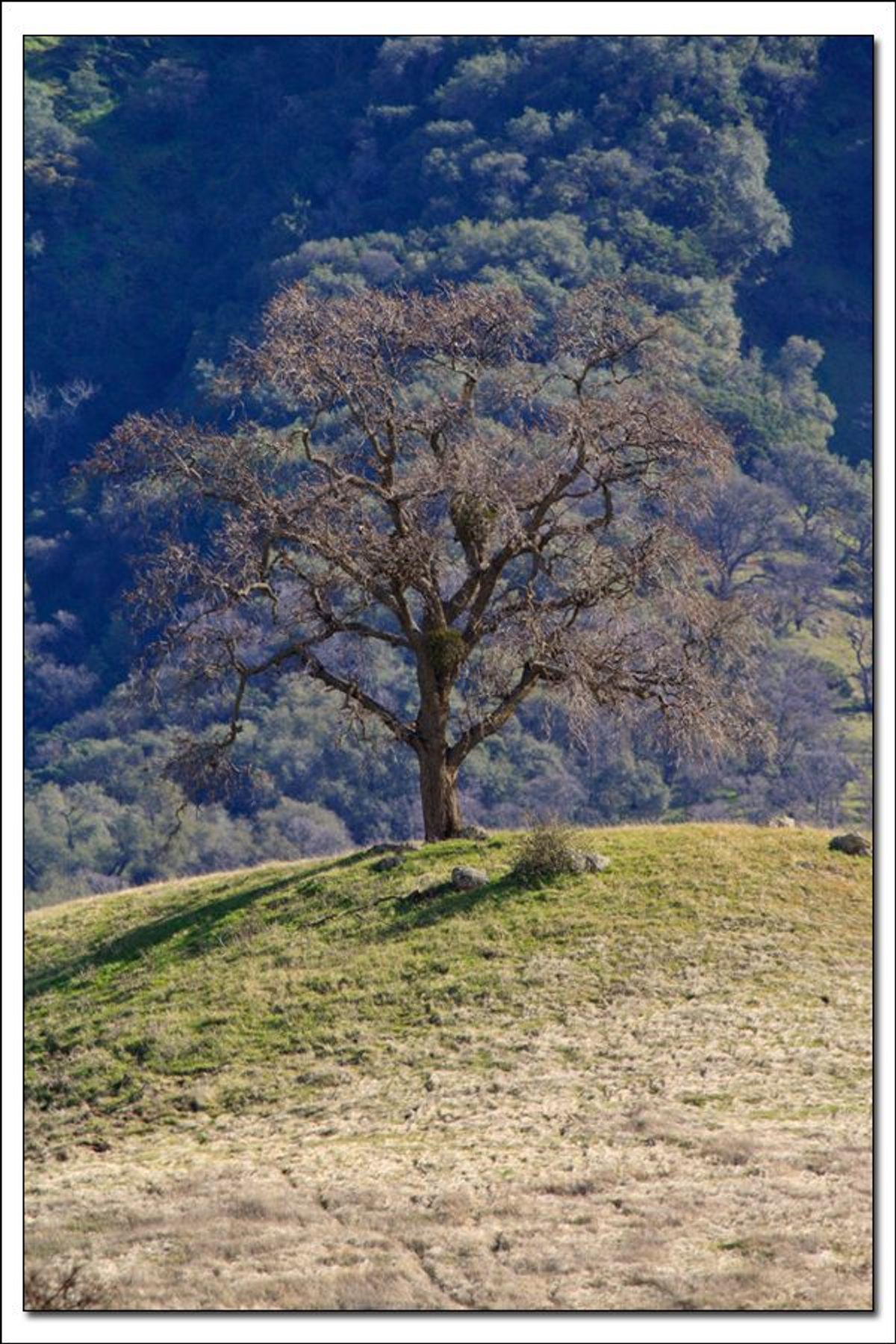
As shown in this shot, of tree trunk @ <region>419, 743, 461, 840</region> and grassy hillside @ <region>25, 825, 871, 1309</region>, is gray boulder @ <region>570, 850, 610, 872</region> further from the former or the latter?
tree trunk @ <region>419, 743, 461, 840</region>

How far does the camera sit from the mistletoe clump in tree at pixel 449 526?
3666 cm

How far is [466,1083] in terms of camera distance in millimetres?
29922

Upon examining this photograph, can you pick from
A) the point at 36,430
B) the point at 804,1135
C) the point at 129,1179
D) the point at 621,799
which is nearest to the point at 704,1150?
the point at 804,1135

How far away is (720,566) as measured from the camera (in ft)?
128

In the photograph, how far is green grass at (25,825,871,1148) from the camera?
102 feet

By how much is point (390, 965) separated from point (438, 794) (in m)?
5.22

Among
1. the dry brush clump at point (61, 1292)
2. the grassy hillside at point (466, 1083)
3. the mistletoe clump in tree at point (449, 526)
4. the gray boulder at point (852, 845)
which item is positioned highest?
the mistletoe clump in tree at point (449, 526)

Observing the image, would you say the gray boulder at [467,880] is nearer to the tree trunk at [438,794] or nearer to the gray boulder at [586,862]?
the gray boulder at [586,862]

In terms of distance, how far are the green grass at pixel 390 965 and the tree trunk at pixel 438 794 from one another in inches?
26.0

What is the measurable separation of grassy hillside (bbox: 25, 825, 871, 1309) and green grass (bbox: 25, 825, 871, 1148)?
0.06m

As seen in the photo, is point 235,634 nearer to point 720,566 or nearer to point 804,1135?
point 720,566

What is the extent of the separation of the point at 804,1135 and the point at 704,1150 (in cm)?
128

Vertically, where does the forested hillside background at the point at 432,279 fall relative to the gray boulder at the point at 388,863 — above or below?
above

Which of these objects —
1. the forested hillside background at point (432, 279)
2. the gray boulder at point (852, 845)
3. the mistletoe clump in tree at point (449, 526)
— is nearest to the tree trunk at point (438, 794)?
the mistletoe clump in tree at point (449, 526)
